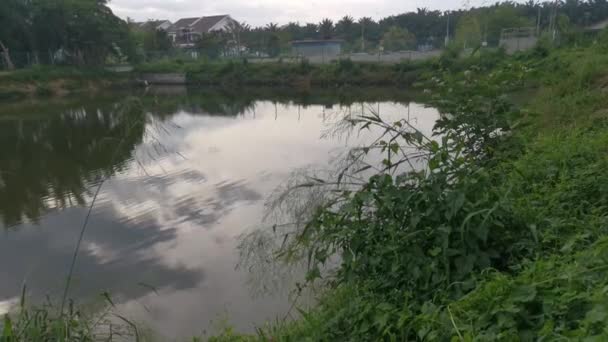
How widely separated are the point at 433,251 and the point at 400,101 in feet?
55.6

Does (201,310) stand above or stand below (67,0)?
below

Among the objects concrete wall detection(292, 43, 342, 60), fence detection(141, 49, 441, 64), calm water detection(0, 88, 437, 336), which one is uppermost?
concrete wall detection(292, 43, 342, 60)

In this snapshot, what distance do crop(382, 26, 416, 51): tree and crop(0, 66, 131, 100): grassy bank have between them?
67.2 feet

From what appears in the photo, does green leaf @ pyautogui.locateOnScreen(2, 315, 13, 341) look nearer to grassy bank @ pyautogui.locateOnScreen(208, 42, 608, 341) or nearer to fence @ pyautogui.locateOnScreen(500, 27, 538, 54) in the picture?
grassy bank @ pyautogui.locateOnScreen(208, 42, 608, 341)

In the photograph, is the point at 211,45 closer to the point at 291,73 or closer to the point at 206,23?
the point at 291,73

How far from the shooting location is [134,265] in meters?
5.14

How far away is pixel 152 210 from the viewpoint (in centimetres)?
685

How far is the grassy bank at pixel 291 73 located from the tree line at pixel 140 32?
9.83 ft

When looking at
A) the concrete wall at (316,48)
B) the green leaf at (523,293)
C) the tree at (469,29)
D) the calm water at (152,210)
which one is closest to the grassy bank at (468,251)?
the green leaf at (523,293)

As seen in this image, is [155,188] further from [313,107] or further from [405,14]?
[405,14]

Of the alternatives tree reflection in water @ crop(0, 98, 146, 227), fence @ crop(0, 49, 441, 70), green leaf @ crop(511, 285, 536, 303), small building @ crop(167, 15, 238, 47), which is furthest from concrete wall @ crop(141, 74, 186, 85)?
green leaf @ crop(511, 285, 536, 303)

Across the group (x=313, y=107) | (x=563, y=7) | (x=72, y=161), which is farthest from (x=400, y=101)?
(x=563, y=7)

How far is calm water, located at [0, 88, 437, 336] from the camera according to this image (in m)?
4.06

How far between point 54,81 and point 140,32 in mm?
12422
